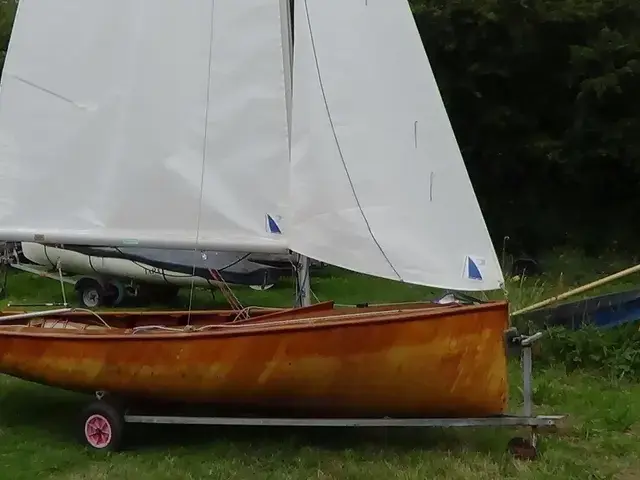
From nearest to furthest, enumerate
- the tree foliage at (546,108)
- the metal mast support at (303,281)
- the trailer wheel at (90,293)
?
1. the metal mast support at (303,281)
2. the trailer wheel at (90,293)
3. the tree foliage at (546,108)

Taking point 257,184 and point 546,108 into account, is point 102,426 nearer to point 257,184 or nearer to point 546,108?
point 257,184

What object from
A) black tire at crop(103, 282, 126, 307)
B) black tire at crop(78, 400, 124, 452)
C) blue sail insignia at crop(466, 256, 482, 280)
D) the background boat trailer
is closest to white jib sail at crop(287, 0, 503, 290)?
blue sail insignia at crop(466, 256, 482, 280)

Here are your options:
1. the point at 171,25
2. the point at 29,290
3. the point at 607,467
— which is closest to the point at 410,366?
the point at 607,467

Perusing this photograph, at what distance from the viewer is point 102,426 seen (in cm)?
513

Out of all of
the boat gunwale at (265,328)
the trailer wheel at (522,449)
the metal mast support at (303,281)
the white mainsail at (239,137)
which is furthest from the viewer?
the metal mast support at (303,281)

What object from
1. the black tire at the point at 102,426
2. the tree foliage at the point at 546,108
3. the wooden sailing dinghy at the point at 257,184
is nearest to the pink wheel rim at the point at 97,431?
the black tire at the point at 102,426

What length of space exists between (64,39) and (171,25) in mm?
776

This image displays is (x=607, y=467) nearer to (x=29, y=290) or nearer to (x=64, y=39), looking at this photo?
(x=64, y=39)

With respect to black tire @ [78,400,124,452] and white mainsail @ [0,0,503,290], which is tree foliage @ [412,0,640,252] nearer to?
white mainsail @ [0,0,503,290]

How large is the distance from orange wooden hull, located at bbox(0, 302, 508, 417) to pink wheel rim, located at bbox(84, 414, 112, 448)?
0.62 ft

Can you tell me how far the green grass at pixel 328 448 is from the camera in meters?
4.77

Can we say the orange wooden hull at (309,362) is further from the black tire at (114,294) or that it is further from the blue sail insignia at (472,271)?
the black tire at (114,294)

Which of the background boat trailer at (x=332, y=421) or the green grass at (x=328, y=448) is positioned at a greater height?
the background boat trailer at (x=332, y=421)

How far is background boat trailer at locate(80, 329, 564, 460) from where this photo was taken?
4777 mm
